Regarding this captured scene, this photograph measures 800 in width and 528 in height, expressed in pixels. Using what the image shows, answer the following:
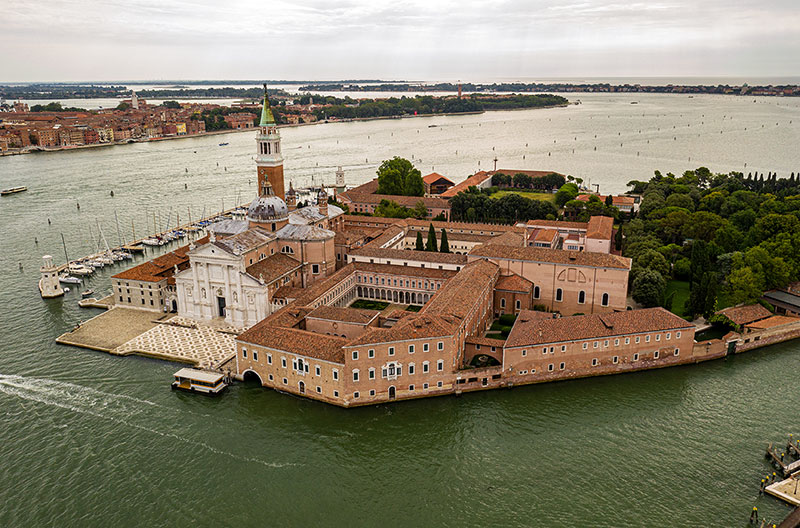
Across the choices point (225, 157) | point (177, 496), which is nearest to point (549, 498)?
point (177, 496)

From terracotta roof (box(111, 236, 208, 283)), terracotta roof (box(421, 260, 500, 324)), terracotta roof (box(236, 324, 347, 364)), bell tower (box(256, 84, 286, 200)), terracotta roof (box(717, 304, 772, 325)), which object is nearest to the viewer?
terracotta roof (box(236, 324, 347, 364))

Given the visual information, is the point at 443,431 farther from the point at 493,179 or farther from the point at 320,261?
the point at 493,179

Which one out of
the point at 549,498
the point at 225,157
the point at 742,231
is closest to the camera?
the point at 549,498

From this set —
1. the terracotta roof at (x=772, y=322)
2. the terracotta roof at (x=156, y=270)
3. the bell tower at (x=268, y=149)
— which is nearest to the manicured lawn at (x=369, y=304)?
the terracotta roof at (x=156, y=270)

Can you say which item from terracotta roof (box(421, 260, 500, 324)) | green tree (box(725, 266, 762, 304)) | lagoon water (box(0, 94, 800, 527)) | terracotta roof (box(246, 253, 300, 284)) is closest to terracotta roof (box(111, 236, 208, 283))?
lagoon water (box(0, 94, 800, 527))

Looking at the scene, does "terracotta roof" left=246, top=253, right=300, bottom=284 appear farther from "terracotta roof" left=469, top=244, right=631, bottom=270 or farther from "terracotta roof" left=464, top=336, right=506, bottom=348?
"terracotta roof" left=464, top=336, right=506, bottom=348

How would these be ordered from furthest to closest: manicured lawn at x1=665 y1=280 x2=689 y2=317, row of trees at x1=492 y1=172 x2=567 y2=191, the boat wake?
row of trees at x1=492 y1=172 x2=567 y2=191 → manicured lawn at x1=665 y1=280 x2=689 y2=317 → the boat wake

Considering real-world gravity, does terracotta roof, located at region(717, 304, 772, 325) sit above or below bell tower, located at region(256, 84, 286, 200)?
below
